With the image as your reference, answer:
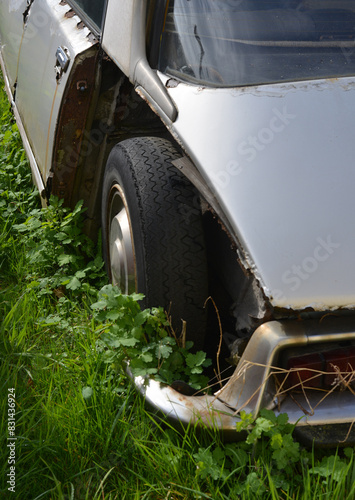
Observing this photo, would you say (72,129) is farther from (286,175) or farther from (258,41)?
(286,175)

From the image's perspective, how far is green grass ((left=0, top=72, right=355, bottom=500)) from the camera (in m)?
1.66

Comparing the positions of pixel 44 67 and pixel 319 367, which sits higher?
pixel 44 67

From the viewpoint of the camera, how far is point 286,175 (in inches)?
65.1

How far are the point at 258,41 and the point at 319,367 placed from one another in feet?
3.60

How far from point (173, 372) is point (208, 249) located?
1.59 feet

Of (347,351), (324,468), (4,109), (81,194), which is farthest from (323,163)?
(4,109)

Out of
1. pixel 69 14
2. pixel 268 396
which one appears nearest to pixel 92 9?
pixel 69 14

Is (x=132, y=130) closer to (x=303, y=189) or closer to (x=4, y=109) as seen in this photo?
(x=303, y=189)

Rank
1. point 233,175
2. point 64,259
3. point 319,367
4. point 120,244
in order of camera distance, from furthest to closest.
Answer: point 64,259 → point 120,244 → point 233,175 → point 319,367

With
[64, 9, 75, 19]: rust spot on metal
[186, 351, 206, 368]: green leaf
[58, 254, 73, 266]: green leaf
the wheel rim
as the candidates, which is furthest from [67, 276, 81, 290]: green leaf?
A: [64, 9, 75, 19]: rust spot on metal

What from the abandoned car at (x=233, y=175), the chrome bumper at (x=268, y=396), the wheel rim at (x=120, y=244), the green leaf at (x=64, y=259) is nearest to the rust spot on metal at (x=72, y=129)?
the abandoned car at (x=233, y=175)

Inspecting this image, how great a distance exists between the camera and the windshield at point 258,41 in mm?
1939

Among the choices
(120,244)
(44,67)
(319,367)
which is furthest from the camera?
(44,67)

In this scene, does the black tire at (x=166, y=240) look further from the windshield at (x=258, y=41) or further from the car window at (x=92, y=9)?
the car window at (x=92, y=9)
